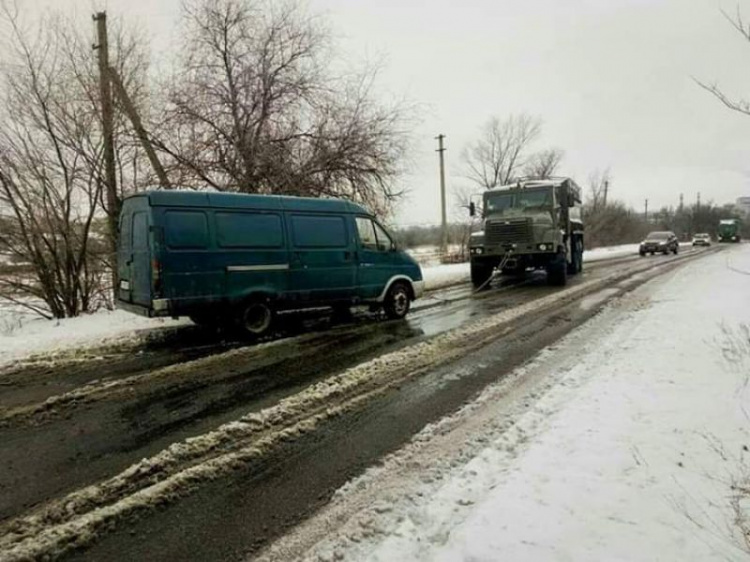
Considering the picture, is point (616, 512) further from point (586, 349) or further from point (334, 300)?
point (334, 300)

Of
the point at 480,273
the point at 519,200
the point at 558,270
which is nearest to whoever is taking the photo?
the point at 558,270

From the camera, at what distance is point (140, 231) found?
756 centimetres

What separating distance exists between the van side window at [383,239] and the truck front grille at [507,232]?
23.3 ft

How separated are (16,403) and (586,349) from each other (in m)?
7.09

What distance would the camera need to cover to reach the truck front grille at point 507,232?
15.9 meters

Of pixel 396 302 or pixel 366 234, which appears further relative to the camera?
pixel 396 302

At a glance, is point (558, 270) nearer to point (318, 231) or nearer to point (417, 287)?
point (417, 287)

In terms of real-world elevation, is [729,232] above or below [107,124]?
below

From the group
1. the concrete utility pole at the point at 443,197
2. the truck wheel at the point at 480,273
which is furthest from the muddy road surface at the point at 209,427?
the concrete utility pole at the point at 443,197

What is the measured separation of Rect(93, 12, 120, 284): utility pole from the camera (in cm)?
1106

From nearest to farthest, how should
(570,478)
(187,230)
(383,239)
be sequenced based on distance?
1. (570,478)
2. (187,230)
3. (383,239)

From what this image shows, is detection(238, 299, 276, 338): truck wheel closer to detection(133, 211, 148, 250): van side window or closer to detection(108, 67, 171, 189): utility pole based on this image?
detection(133, 211, 148, 250): van side window

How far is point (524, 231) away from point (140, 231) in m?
12.0

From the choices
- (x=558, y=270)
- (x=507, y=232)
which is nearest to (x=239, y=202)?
(x=507, y=232)
